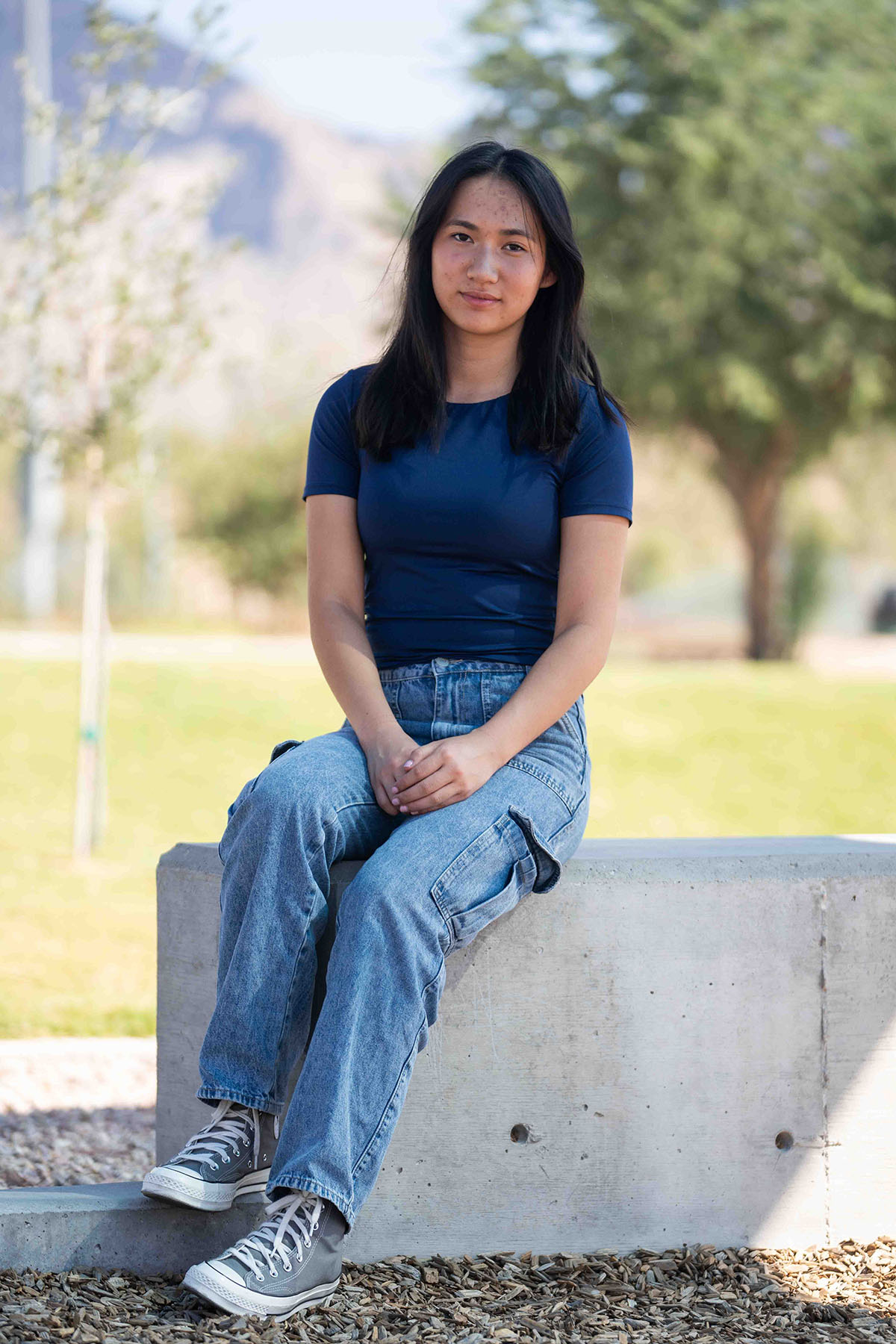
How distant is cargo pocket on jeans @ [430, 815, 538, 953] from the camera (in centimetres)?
223

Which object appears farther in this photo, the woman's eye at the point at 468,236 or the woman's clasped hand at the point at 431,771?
the woman's eye at the point at 468,236

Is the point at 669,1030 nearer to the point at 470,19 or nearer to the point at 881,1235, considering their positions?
the point at 881,1235

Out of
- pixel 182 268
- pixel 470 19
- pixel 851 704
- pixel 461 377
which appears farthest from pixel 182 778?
pixel 470 19

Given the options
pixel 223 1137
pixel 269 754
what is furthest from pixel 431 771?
pixel 269 754

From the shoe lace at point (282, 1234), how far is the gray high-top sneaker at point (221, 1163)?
0.14 meters

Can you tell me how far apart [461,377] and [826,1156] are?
161 centimetres

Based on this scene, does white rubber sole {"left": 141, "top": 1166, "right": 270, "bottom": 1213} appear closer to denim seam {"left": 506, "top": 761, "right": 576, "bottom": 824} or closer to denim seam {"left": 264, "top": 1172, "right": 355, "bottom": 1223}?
denim seam {"left": 264, "top": 1172, "right": 355, "bottom": 1223}

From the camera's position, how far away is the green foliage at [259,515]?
74.1 ft

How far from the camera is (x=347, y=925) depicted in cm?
216

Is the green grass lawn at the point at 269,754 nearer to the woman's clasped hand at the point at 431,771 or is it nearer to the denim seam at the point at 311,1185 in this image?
the woman's clasped hand at the point at 431,771

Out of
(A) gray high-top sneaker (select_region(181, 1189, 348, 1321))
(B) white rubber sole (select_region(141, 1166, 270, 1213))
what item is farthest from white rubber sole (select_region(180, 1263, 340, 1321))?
(B) white rubber sole (select_region(141, 1166, 270, 1213))

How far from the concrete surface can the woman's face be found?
40.8 inches

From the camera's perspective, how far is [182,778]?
937 centimetres

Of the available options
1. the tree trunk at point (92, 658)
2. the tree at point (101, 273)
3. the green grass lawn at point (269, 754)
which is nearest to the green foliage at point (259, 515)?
the green grass lawn at point (269, 754)
